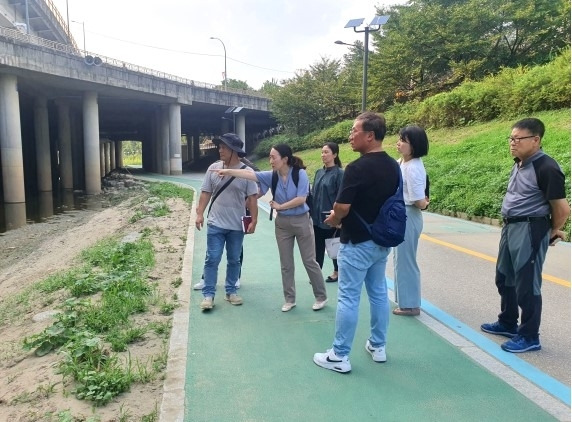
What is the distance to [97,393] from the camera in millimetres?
3143

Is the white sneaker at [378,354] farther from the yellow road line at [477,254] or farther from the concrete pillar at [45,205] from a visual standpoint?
the concrete pillar at [45,205]

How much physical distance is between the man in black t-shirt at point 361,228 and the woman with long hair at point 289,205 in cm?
126

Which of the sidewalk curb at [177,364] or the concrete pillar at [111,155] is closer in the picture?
the sidewalk curb at [177,364]

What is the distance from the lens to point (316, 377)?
3373 millimetres

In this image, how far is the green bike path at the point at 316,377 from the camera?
115 inches

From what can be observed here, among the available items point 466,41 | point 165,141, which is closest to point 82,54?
point 165,141

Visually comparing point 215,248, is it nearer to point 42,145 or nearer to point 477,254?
point 477,254

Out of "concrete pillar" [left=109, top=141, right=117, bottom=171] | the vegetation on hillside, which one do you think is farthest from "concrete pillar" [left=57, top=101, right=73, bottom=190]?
"concrete pillar" [left=109, top=141, right=117, bottom=171]

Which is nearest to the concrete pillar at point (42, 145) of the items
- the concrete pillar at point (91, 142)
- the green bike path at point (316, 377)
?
the concrete pillar at point (91, 142)

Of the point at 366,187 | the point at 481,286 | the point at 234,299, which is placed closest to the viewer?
the point at 366,187

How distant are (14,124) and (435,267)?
69.4 ft

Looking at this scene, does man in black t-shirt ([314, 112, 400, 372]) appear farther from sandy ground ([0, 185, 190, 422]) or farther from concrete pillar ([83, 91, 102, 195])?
concrete pillar ([83, 91, 102, 195])

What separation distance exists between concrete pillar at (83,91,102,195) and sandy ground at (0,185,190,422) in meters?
15.7

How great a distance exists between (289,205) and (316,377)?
1720 mm
